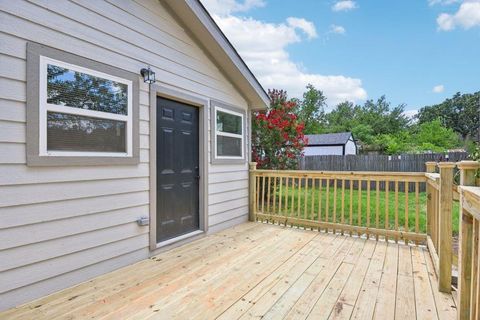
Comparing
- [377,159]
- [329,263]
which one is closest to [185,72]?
[329,263]

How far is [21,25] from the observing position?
7.19 ft

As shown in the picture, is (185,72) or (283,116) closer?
(185,72)

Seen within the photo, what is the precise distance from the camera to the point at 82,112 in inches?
102

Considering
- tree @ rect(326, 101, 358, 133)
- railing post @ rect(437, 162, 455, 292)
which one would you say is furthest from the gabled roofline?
tree @ rect(326, 101, 358, 133)

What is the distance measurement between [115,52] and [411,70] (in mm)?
25913

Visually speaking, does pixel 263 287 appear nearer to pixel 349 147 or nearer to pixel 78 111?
pixel 78 111

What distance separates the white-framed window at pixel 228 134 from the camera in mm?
4679

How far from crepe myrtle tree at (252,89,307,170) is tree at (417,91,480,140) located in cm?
3684

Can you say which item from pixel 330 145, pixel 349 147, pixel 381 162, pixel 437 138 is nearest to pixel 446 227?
pixel 381 162

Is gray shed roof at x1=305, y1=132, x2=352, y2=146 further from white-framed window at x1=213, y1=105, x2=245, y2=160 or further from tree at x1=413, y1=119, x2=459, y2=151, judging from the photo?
white-framed window at x1=213, y1=105, x2=245, y2=160

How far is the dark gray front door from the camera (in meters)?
3.65

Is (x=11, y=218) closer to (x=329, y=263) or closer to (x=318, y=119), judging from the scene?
(x=329, y=263)

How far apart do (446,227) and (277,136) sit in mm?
5224

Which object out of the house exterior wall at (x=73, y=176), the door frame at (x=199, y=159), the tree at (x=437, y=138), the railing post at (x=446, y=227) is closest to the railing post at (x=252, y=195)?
the door frame at (x=199, y=159)
